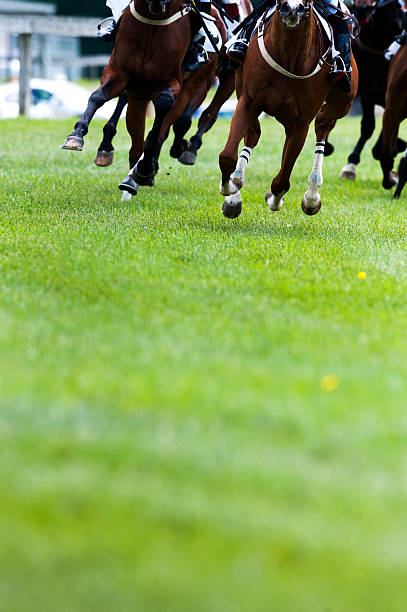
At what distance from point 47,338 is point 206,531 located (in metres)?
2.16

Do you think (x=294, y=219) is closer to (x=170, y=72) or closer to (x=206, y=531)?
(x=170, y=72)

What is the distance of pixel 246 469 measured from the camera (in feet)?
12.7

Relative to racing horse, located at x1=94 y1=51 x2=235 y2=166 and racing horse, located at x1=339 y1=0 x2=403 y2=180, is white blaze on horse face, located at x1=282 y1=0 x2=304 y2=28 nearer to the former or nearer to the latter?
racing horse, located at x1=94 y1=51 x2=235 y2=166

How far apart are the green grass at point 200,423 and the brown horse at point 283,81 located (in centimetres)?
76

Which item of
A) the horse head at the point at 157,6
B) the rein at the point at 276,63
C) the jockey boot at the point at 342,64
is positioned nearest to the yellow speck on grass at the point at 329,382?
the rein at the point at 276,63

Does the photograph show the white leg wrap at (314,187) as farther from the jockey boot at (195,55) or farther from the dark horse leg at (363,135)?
the dark horse leg at (363,135)

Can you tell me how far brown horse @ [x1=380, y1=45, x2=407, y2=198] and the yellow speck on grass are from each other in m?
6.67

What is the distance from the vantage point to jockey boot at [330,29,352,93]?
8.36 meters

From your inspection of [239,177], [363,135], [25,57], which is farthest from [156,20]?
[25,57]

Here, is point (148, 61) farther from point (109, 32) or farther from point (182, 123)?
point (182, 123)

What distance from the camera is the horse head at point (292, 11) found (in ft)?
24.6

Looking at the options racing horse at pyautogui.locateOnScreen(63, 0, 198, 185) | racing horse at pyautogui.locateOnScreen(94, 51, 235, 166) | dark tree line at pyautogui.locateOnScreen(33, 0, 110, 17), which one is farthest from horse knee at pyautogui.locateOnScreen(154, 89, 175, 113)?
dark tree line at pyautogui.locateOnScreen(33, 0, 110, 17)

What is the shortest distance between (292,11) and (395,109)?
3.86m

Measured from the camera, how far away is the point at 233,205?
8695mm
